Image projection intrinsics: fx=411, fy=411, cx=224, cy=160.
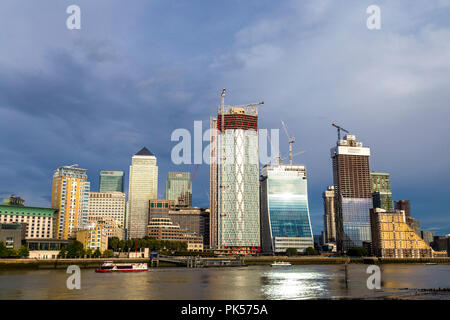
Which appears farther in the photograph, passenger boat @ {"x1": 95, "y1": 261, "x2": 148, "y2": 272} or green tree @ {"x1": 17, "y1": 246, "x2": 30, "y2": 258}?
green tree @ {"x1": 17, "y1": 246, "x2": 30, "y2": 258}

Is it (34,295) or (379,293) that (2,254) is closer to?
(34,295)

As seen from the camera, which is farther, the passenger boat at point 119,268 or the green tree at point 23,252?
the green tree at point 23,252

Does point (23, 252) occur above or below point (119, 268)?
above

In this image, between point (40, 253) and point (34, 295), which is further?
point (40, 253)

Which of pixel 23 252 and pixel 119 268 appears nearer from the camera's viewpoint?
pixel 119 268

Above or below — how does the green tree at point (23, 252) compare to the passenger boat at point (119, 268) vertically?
above

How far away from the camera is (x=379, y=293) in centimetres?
7250

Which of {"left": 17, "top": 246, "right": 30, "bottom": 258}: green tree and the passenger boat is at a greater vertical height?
{"left": 17, "top": 246, "right": 30, "bottom": 258}: green tree

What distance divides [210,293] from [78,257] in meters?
138
